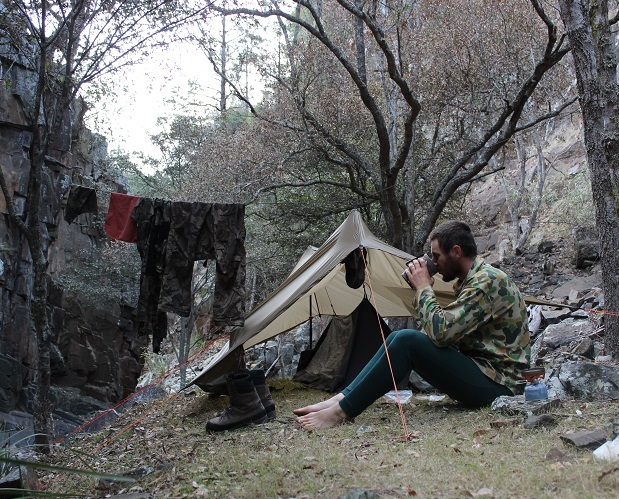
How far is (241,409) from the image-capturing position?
127 inches

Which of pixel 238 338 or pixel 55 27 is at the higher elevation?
pixel 55 27

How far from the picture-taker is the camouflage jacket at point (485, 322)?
2.48 metres

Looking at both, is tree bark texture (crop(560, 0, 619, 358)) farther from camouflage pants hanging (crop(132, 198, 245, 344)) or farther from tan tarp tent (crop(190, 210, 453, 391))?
camouflage pants hanging (crop(132, 198, 245, 344))

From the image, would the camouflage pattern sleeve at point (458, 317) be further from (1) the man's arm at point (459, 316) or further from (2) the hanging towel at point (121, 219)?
(2) the hanging towel at point (121, 219)

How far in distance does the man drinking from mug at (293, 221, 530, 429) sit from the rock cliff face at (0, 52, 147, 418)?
20.0 ft

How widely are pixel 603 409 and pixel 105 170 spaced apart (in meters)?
11.9

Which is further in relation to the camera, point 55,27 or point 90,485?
point 55,27

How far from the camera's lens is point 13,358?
8625 millimetres

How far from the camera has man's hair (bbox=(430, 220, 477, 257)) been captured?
266cm

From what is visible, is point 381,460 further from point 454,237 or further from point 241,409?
point 241,409

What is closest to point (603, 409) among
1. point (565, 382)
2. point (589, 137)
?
point (565, 382)

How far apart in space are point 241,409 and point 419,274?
1.27 meters

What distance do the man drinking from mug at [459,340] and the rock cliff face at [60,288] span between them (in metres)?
6.10

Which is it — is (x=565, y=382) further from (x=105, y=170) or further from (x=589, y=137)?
(x=105, y=170)
